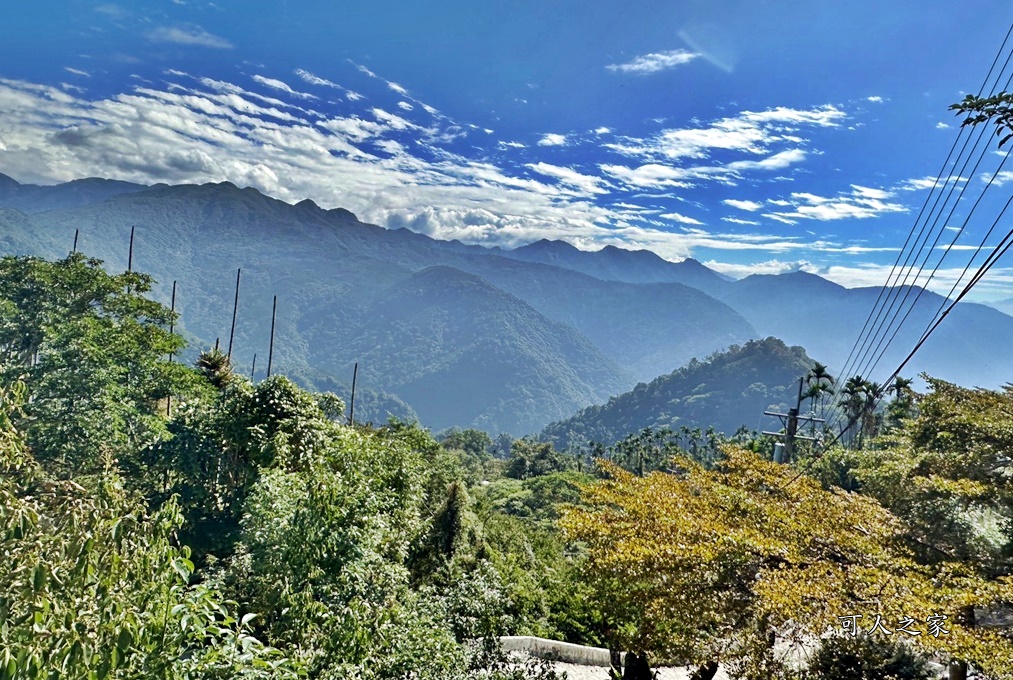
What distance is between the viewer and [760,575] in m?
7.94

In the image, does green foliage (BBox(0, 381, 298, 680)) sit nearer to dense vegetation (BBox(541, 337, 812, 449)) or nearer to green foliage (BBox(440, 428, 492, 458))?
green foliage (BBox(440, 428, 492, 458))

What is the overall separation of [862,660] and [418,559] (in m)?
10.5

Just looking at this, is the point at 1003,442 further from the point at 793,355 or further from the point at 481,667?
the point at 793,355

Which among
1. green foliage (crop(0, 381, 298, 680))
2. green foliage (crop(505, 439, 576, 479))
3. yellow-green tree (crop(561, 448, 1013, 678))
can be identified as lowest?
green foliage (crop(505, 439, 576, 479))

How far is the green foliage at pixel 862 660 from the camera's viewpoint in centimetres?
799

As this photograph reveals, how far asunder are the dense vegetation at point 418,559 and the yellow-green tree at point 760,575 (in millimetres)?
40

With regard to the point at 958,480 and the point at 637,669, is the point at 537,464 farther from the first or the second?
the point at 958,480

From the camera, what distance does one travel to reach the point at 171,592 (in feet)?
10.2

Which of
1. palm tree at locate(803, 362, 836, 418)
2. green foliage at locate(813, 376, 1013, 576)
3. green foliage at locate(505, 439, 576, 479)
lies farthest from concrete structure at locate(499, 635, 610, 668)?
green foliage at locate(505, 439, 576, 479)

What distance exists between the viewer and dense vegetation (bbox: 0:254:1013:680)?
2998 mm

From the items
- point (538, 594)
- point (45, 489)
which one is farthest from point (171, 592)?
point (538, 594)

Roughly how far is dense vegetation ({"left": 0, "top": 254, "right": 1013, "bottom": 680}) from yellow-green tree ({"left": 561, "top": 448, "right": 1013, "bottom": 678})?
0.13 feet

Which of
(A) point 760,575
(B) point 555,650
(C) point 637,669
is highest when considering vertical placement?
(A) point 760,575

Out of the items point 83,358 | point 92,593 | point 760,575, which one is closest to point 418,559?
point 760,575
